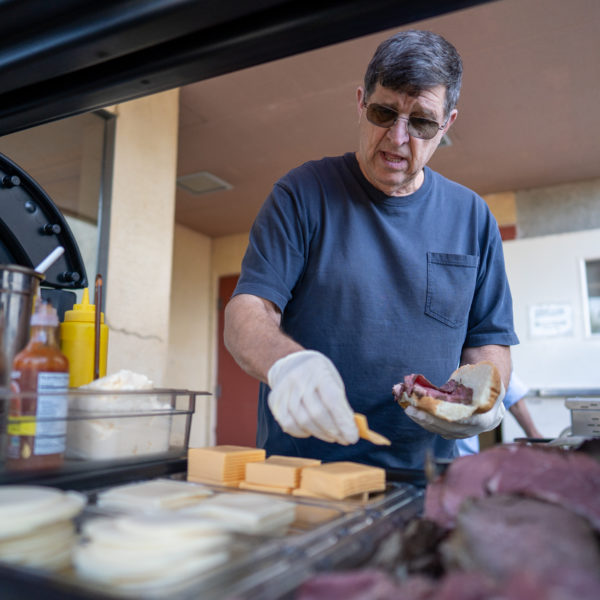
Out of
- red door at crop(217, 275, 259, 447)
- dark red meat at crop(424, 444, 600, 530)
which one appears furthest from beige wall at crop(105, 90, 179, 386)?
red door at crop(217, 275, 259, 447)

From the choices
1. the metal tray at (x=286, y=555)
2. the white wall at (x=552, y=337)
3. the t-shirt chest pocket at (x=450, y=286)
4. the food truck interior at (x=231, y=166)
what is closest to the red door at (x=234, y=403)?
the food truck interior at (x=231, y=166)

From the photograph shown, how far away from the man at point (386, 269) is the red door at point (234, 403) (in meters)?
4.55

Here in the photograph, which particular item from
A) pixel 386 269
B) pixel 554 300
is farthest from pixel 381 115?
pixel 554 300

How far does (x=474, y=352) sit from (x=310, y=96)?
7.82ft

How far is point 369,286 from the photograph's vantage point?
1.52 meters

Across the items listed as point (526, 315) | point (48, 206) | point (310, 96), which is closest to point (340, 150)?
point (310, 96)

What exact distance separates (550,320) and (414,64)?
11.2 ft

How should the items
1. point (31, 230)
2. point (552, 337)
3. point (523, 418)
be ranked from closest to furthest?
1. point (31, 230)
2. point (523, 418)
3. point (552, 337)

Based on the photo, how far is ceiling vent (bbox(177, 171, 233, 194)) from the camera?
15.5 feet

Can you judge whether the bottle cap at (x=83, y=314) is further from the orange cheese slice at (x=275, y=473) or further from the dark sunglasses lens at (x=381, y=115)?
the dark sunglasses lens at (x=381, y=115)

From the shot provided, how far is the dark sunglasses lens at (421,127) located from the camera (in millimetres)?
1431

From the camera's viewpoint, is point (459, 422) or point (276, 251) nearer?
point (459, 422)

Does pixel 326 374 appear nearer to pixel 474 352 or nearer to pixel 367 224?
pixel 367 224

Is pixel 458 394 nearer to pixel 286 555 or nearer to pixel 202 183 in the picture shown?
pixel 286 555
